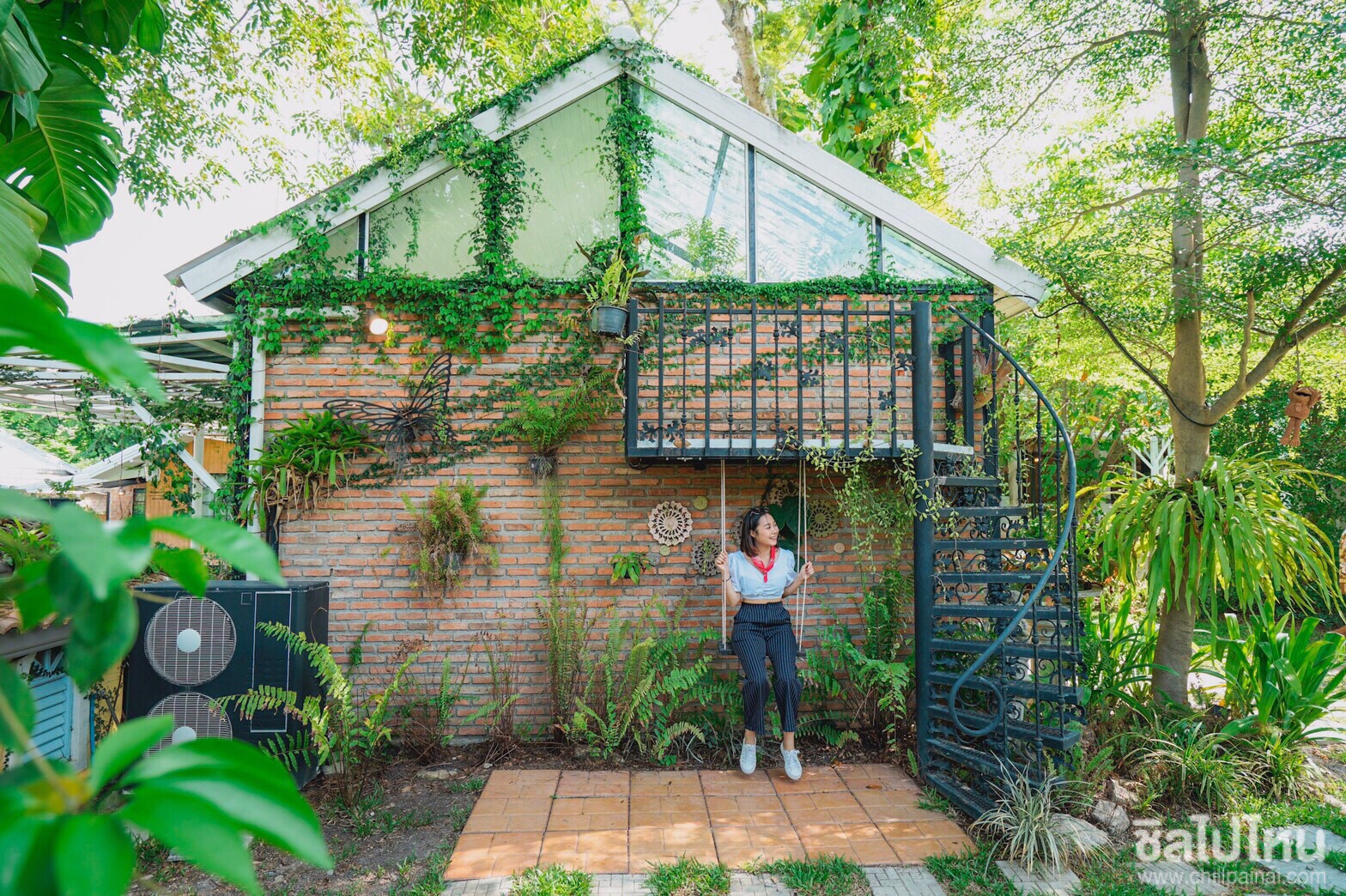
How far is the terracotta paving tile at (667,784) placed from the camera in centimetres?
401

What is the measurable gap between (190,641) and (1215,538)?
5.55m

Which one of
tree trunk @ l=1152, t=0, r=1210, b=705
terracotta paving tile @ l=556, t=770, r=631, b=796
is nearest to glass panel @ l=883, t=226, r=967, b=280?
tree trunk @ l=1152, t=0, r=1210, b=705

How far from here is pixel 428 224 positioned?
4.99m

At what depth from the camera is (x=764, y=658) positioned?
4.36m

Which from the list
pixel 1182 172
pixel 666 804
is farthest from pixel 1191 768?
pixel 1182 172

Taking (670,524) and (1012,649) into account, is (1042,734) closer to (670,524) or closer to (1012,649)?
(1012,649)

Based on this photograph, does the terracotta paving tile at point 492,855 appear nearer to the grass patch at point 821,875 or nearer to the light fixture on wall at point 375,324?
the grass patch at point 821,875

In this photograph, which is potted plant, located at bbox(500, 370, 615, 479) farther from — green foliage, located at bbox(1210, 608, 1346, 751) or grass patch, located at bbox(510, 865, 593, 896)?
green foliage, located at bbox(1210, 608, 1346, 751)

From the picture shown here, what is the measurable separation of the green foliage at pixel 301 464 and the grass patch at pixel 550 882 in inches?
107

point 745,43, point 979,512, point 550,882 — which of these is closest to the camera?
point 550,882

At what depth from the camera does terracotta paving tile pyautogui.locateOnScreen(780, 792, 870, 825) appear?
371cm

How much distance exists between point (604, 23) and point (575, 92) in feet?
23.0

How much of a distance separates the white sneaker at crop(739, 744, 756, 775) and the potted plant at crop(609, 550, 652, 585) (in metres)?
1.24

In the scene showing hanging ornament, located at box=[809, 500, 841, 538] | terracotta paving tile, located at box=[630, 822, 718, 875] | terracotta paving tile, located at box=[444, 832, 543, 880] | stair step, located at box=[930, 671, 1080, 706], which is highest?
hanging ornament, located at box=[809, 500, 841, 538]
